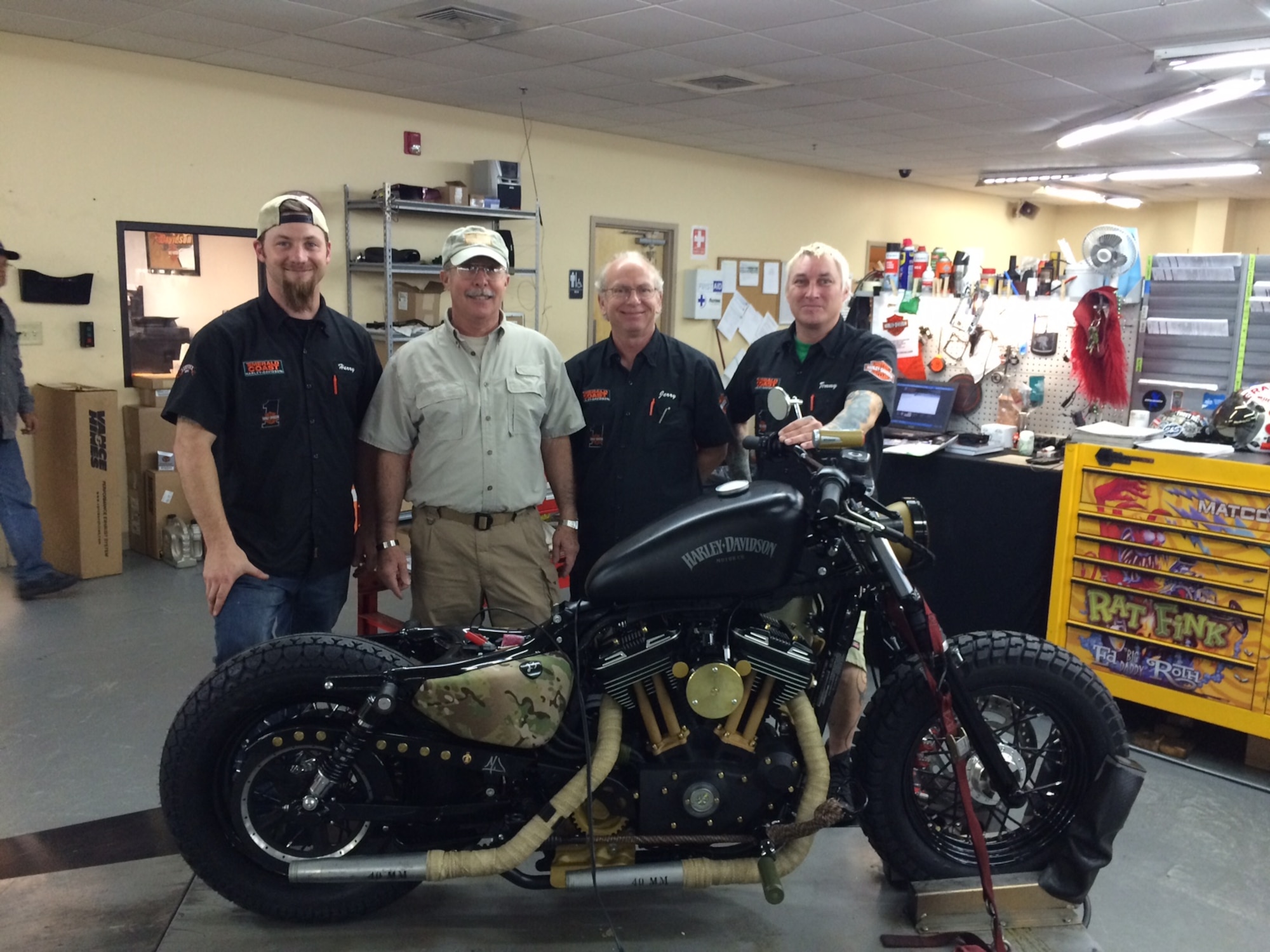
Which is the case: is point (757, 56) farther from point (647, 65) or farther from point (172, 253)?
point (172, 253)

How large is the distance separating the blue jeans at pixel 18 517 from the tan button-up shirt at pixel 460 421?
10.3ft

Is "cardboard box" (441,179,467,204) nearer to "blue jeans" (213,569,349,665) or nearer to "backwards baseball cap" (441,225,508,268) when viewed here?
"backwards baseball cap" (441,225,508,268)

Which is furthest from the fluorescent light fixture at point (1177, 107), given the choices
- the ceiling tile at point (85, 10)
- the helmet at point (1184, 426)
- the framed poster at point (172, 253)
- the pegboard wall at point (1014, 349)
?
the framed poster at point (172, 253)

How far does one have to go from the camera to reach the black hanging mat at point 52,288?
5.09 meters

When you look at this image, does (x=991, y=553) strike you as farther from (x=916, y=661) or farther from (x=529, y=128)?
(x=529, y=128)

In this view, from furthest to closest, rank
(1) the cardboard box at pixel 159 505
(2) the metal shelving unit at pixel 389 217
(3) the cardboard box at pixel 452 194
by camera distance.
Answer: (3) the cardboard box at pixel 452 194 → (2) the metal shelving unit at pixel 389 217 → (1) the cardboard box at pixel 159 505

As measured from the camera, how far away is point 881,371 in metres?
2.69

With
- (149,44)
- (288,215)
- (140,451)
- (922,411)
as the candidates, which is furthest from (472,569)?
(149,44)

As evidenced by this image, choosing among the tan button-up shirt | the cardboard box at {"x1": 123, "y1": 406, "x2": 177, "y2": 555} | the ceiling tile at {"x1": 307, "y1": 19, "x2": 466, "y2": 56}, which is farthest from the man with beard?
the cardboard box at {"x1": 123, "y1": 406, "x2": 177, "y2": 555}

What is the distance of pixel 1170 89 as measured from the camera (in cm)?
602

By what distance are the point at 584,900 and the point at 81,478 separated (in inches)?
154

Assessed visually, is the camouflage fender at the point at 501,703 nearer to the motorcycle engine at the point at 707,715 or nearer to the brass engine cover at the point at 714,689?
the motorcycle engine at the point at 707,715

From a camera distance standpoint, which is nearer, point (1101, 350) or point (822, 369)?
point (822, 369)

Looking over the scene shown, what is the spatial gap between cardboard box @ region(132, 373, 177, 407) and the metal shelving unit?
1.35m
